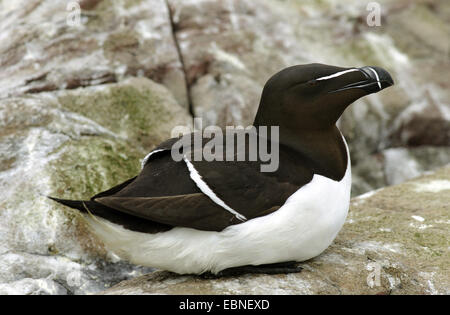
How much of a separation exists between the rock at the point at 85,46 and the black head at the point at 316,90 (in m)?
3.05

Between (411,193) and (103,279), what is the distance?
284 centimetres

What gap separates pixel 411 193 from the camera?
18.5 ft

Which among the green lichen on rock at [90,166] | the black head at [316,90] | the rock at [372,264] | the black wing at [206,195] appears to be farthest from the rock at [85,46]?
the black head at [316,90]

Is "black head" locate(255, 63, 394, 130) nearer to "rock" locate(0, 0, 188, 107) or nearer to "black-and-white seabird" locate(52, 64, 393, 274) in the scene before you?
"black-and-white seabird" locate(52, 64, 393, 274)

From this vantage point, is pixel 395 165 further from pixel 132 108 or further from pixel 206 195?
pixel 206 195

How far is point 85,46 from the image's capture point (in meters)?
6.61

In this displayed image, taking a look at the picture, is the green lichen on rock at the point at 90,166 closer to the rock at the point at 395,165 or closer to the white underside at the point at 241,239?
the white underside at the point at 241,239

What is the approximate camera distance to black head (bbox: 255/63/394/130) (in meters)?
3.84

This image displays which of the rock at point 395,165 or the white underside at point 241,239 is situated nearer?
the white underside at point 241,239

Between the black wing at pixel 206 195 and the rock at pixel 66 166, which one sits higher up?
the black wing at pixel 206 195

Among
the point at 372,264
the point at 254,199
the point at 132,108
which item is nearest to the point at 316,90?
the point at 254,199

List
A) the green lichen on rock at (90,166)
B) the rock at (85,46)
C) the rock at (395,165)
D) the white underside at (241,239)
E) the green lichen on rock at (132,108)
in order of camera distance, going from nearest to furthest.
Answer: the white underside at (241,239) < the green lichen on rock at (90,166) < the green lichen on rock at (132,108) < the rock at (85,46) < the rock at (395,165)

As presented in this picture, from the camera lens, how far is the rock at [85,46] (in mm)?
6258

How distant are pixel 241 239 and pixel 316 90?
1042 mm
